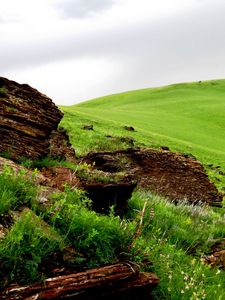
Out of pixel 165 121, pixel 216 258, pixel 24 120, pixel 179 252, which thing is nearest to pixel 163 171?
pixel 24 120

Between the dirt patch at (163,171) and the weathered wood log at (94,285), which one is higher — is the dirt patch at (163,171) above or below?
below

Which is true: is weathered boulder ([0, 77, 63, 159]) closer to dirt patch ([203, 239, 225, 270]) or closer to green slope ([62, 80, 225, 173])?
dirt patch ([203, 239, 225, 270])

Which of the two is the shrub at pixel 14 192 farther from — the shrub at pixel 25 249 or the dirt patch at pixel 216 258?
the dirt patch at pixel 216 258

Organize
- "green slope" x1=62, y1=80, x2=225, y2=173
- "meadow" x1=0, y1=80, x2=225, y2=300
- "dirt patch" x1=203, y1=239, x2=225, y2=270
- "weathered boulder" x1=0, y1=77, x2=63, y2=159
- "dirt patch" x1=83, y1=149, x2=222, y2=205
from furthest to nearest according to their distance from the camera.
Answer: "green slope" x1=62, y1=80, x2=225, y2=173
"dirt patch" x1=83, y1=149, x2=222, y2=205
"weathered boulder" x1=0, y1=77, x2=63, y2=159
"dirt patch" x1=203, y1=239, x2=225, y2=270
"meadow" x1=0, y1=80, x2=225, y2=300

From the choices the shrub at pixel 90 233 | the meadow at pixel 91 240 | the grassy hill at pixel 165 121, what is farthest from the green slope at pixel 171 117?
the shrub at pixel 90 233

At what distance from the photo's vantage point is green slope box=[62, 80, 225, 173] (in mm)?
43750

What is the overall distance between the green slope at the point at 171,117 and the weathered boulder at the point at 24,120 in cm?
1668

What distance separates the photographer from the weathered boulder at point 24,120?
968 centimetres

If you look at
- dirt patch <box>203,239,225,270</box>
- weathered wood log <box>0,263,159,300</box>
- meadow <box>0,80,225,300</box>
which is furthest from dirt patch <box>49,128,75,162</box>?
weathered wood log <box>0,263,159,300</box>

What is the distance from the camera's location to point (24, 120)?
10.6 meters

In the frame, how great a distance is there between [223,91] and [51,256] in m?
113

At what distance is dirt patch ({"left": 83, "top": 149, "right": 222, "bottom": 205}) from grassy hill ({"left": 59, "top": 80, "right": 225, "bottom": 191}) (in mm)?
3523

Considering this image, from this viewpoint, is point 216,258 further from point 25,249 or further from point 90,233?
point 25,249

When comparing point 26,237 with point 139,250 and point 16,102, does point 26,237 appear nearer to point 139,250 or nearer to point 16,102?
point 139,250
